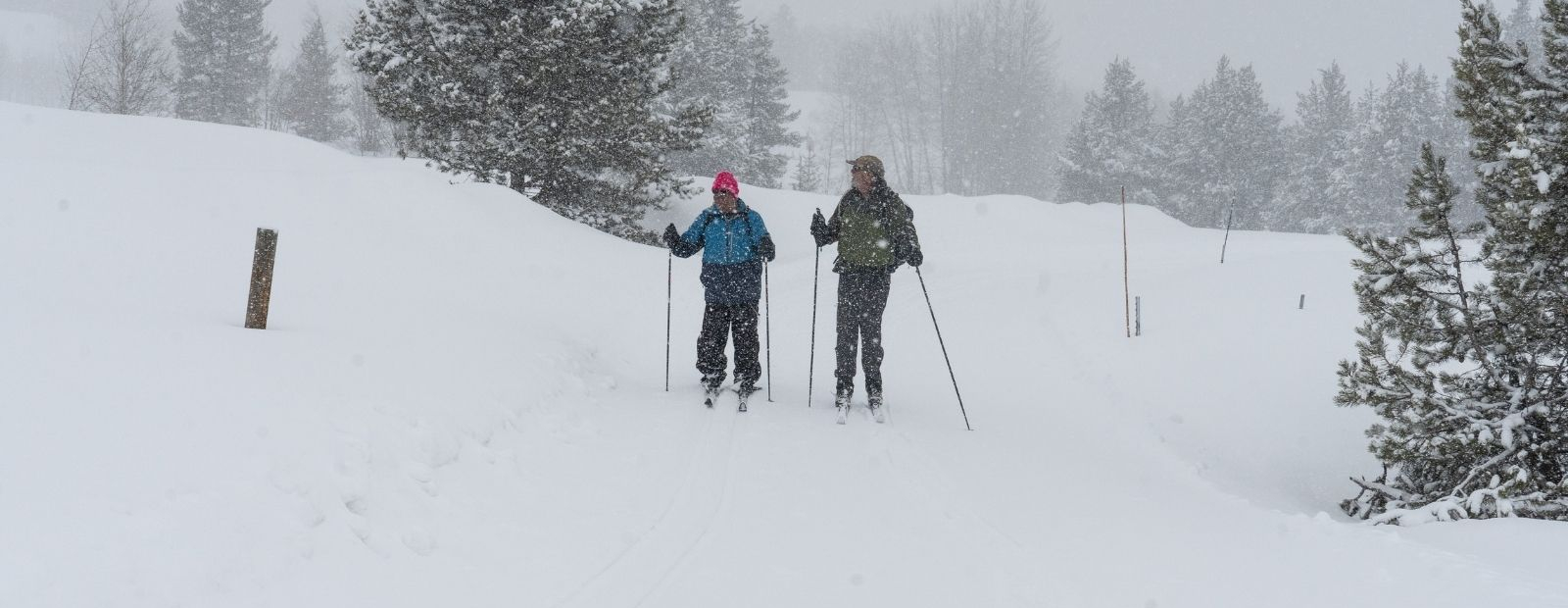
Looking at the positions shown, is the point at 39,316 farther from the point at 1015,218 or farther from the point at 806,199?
the point at 1015,218

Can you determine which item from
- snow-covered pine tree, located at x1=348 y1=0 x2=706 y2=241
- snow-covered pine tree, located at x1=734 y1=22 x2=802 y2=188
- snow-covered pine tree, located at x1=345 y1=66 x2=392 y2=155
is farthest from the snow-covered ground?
snow-covered pine tree, located at x1=345 y1=66 x2=392 y2=155

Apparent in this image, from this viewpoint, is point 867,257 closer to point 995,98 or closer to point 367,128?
point 367,128

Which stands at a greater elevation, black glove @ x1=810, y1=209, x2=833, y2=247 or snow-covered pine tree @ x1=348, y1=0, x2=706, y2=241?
snow-covered pine tree @ x1=348, y1=0, x2=706, y2=241

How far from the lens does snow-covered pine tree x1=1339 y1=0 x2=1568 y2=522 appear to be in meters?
5.56

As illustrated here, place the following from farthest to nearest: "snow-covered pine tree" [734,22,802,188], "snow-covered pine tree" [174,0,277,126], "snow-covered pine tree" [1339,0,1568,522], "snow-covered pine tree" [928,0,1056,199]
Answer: "snow-covered pine tree" [928,0,1056,199] → "snow-covered pine tree" [174,0,277,126] → "snow-covered pine tree" [734,22,802,188] → "snow-covered pine tree" [1339,0,1568,522]

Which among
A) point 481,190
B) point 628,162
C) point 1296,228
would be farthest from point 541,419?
point 1296,228

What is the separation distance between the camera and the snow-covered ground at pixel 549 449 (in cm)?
359

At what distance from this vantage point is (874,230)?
25.2ft

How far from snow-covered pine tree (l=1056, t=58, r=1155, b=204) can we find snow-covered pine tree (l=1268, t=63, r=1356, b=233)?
8739 mm

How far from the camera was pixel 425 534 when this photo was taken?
162 inches

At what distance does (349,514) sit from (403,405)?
153cm

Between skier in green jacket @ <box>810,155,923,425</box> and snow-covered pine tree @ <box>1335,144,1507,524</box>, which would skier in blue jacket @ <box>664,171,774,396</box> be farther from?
snow-covered pine tree @ <box>1335,144,1507,524</box>

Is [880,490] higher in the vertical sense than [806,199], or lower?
lower

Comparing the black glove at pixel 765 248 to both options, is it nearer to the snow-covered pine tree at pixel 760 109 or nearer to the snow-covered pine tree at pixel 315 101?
the snow-covered pine tree at pixel 760 109
